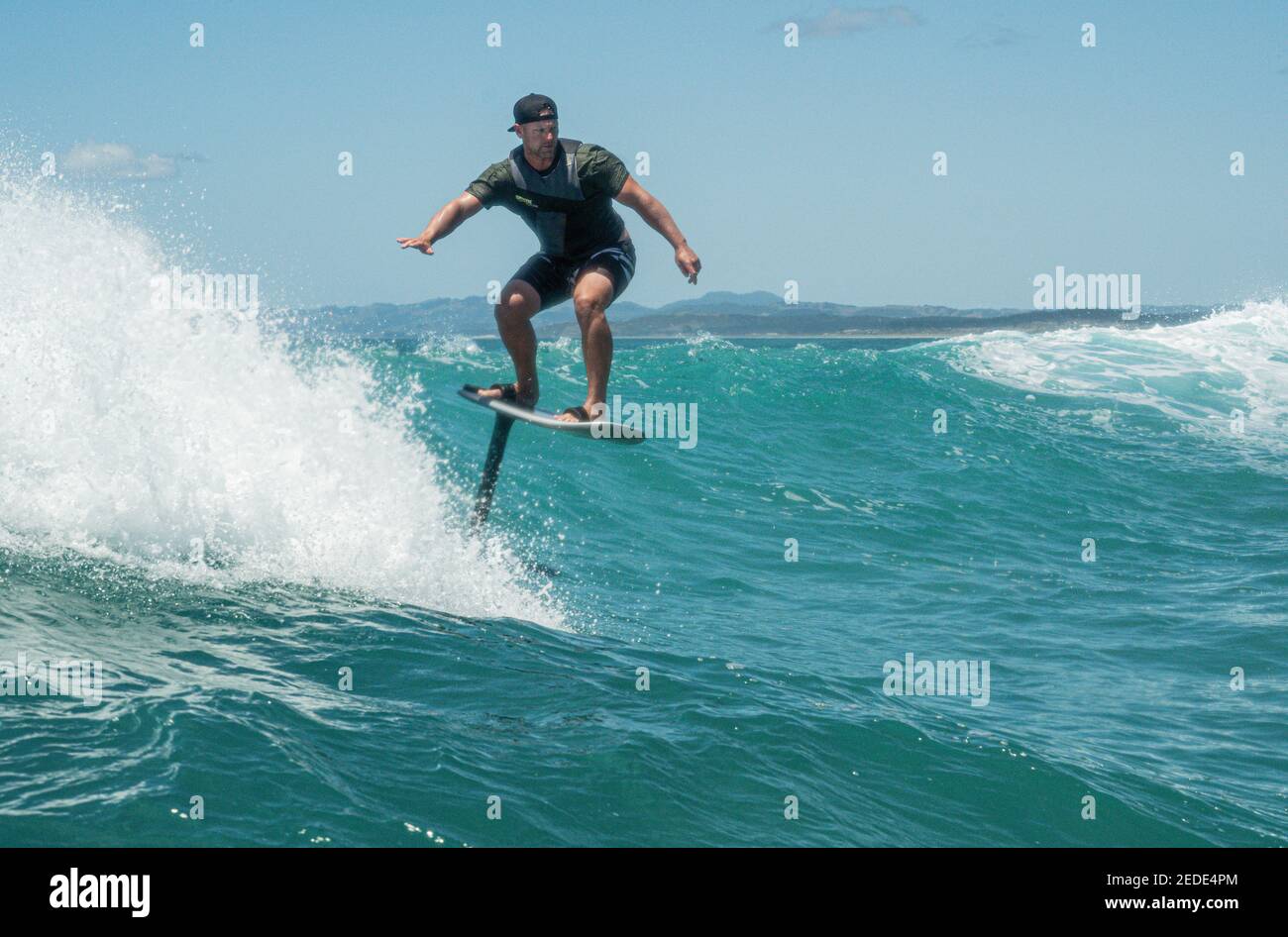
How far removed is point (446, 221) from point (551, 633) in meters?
3.08

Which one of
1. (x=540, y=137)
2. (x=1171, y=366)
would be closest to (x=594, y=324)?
(x=540, y=137)

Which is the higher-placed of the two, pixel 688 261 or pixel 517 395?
pixel 688 261

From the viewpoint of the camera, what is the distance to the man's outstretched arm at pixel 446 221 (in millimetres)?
7617

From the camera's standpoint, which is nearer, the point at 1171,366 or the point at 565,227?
the point at 565,227

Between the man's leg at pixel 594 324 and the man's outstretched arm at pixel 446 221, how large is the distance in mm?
888

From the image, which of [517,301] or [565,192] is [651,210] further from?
[517,301]

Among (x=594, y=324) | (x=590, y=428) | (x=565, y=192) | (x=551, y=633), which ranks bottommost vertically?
(x=551, y=633)

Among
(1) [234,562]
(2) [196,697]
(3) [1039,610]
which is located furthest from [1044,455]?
(2) [196,697]

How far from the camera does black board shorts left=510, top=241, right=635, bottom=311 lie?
838 centimetres

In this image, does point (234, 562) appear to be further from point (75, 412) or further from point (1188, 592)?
point (1188, 592)

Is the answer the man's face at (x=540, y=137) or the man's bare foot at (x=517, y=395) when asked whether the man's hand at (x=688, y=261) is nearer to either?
the man's face at (x=540, y=137)

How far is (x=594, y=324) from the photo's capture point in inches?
320

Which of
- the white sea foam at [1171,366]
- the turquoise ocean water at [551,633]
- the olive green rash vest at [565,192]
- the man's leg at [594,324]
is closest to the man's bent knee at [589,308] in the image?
the man's leg at [594,324]

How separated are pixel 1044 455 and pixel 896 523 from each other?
18.8 ft
